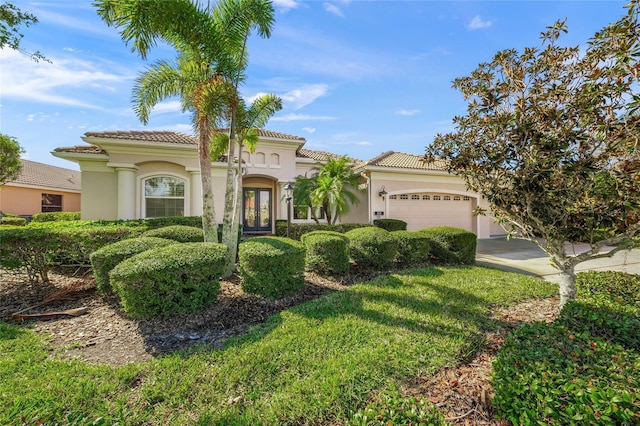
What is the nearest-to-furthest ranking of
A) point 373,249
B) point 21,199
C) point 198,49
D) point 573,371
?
point 573,371, point 198,49, point 373,249, point 21,199

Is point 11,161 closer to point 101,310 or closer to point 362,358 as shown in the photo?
point 101,310

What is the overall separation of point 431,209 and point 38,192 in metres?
29.2

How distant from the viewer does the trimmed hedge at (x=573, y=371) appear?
190 centimetres

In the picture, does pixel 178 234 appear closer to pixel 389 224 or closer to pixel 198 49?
pixel 198 49

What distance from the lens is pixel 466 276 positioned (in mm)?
7500

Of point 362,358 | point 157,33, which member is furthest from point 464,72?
point 157,33

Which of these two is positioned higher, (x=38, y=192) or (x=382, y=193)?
(x=38, y=192)

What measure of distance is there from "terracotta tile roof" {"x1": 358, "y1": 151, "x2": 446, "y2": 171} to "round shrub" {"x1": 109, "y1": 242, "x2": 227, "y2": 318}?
11297 millimetres

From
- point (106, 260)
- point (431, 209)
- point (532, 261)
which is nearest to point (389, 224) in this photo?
point (431, 209)

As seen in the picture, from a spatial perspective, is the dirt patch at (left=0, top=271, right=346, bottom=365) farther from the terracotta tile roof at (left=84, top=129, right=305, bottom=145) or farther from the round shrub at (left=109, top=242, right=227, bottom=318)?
the terracotta tile roof at (left=84, top=129, right=305, bottom=145)

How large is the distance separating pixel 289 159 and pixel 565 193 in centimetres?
1262

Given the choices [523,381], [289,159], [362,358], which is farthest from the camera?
[289,159]

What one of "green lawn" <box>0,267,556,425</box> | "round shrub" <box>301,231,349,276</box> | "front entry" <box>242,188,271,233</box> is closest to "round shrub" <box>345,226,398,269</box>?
"round shrub" <box>301,231,349,276</box>

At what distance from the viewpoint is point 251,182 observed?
613 inches
